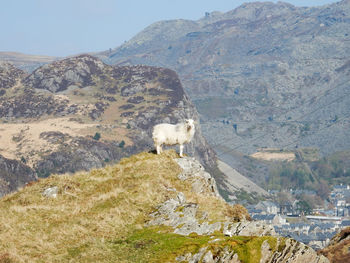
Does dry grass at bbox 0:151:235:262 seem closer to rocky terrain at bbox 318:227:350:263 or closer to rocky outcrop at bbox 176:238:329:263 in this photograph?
rocky outcrop at bbox 176:238:329:263

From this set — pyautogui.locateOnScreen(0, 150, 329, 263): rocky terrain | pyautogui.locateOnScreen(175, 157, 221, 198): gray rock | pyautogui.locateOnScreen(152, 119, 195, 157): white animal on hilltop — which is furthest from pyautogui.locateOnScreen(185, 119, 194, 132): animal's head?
pyautogui.locateOnScreen(0, 150, 329, 263): rocky terrain

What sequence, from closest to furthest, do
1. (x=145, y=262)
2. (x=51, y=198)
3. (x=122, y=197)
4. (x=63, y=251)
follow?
1. (x=145, y=262)
2. (x=63, y=251)
3. (x=122, y=197)
4. (x=51, y=198)

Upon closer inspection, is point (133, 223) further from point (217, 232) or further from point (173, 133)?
point (173, 133)

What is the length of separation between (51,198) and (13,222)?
7.56 metres

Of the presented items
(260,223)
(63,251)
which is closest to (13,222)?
(63,251)

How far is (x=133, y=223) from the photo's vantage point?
1439 inches

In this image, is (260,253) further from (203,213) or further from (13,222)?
(13,222)

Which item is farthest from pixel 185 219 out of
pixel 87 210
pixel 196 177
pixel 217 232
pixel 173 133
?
pixel 173 133

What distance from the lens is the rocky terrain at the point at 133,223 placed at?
30234 mm

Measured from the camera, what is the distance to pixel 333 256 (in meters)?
49.5

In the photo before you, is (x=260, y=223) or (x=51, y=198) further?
(x=51, y=198)

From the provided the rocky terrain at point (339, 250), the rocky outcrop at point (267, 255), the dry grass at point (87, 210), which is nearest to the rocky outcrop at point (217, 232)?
the rocky outcrop at point (267, 255)

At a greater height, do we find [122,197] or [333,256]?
[122,197]

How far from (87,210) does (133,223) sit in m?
4.83
